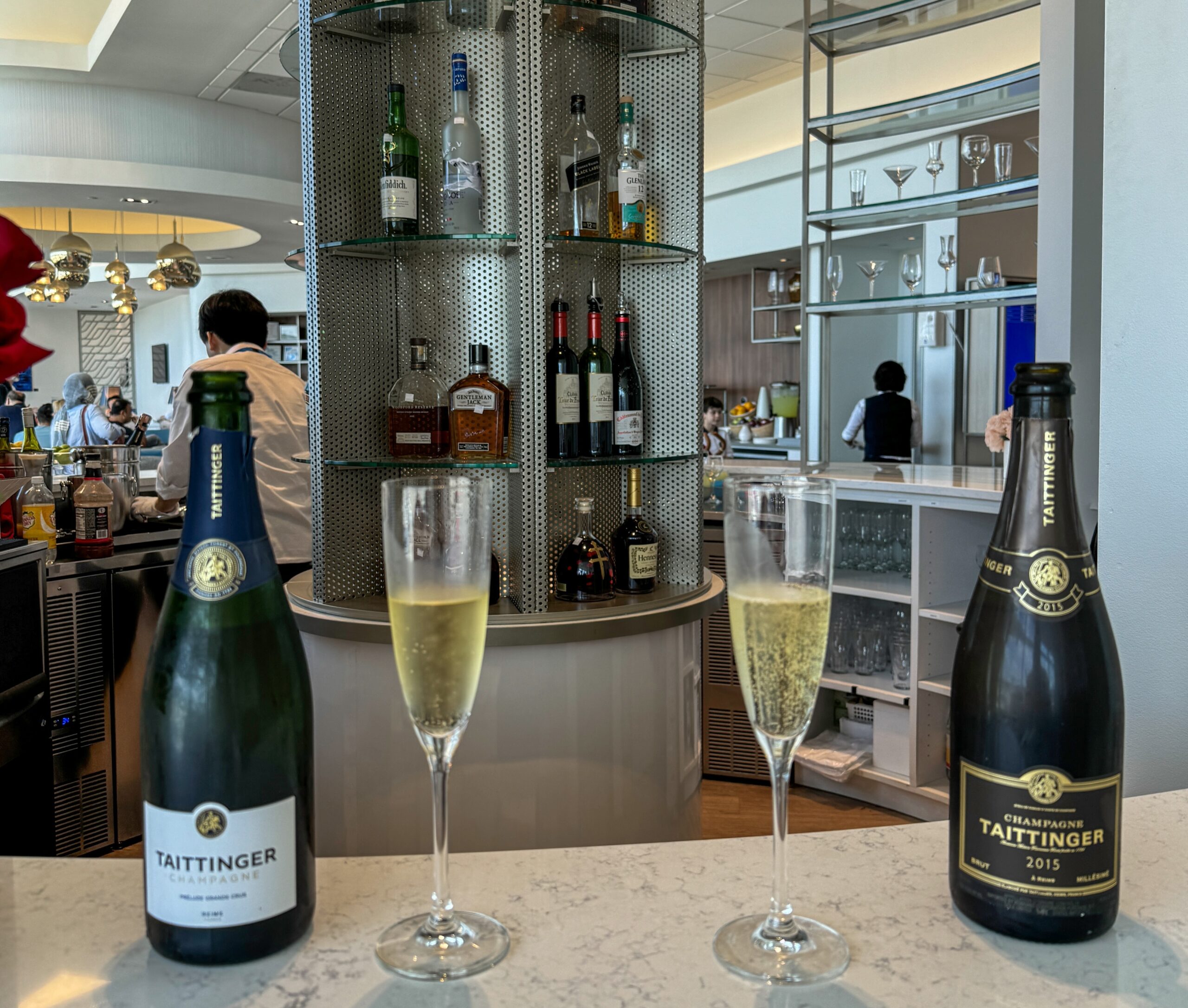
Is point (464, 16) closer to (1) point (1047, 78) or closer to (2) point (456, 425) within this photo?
(2) point (456, 425)

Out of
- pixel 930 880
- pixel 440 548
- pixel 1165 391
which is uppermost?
pixel 1165 391

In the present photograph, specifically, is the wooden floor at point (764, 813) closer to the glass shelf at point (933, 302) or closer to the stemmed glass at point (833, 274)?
the glass shelf at point (933, 302)

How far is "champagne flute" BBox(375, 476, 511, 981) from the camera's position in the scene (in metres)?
0.61

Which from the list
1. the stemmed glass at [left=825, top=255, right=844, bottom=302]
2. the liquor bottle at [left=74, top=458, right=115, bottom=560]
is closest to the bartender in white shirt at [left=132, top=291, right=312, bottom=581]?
the liquor bottle at [left=74, top=458, right=115, bottom=560]

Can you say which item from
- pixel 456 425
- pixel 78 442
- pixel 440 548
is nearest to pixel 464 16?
pixel 456 425

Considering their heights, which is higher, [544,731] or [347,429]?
[347,429]

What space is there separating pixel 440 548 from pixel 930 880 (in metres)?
0.45

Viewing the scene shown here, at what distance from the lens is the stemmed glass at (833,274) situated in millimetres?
3896

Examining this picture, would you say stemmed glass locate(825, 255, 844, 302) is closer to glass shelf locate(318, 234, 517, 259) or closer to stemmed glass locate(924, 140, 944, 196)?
stemmed glass locate(924, 140, 944, 196)

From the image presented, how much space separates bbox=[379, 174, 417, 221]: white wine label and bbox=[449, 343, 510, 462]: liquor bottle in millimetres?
273

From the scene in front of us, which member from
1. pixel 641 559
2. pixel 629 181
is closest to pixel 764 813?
pixel 641 559

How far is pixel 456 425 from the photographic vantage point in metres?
1.97

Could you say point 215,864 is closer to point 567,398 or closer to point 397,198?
point 567,398

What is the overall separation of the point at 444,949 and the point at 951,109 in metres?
3.95
